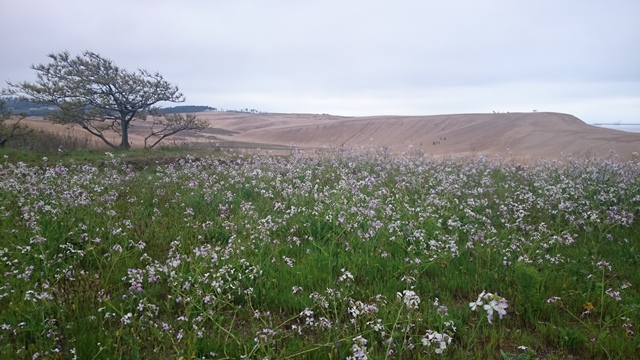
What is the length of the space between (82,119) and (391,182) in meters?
14.6

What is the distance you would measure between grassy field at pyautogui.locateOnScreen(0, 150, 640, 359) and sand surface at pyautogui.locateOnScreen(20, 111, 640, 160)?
23.4ft

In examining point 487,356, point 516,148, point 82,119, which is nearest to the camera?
point 487,356

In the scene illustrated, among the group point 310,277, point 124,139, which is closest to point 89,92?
point 124,139

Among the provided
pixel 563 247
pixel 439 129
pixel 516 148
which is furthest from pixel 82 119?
pixel 439 129

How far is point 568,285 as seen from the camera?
409cm

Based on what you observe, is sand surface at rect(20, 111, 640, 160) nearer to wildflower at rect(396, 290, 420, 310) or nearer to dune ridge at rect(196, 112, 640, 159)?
dune ridge at rect(196, 112, 640, 159)

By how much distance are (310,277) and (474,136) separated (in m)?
27.1

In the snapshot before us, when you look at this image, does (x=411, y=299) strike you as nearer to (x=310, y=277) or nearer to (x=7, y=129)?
(x=310, y=277)

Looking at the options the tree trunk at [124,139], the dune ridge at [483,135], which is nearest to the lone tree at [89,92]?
the tree trunk at [124,139]

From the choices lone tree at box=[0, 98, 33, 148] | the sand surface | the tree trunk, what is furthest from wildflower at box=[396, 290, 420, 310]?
lone tree at box=[0, 98, 33, 148]

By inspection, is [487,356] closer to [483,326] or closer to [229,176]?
[483,326]

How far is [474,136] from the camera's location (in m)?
28.8

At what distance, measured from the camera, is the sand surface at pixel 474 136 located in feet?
64.0

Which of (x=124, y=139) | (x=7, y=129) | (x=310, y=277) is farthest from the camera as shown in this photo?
(x=124, y=139)
